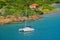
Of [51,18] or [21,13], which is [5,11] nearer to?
[21,13]

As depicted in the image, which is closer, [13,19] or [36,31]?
[36,31]

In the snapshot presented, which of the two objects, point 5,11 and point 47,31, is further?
point 5,11

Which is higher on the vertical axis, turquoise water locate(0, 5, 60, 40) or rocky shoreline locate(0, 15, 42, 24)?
rocky shoreline locate(0, 15, 42, 24)

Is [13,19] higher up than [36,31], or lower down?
higher up

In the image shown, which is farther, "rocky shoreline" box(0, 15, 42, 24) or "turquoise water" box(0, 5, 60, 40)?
"rocky shoreline" box(0, 15, 42, 24)

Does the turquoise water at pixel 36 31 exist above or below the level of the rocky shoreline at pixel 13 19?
below

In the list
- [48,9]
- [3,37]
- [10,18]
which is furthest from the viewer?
[48,9]

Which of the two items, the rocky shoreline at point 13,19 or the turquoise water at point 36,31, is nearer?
the turquoise water at point 36,31

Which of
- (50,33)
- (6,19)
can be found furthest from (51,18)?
(50,33)
